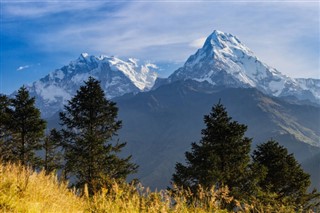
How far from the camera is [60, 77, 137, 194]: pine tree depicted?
96.2 ft

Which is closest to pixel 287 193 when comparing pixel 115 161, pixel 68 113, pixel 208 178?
pixel 208 178

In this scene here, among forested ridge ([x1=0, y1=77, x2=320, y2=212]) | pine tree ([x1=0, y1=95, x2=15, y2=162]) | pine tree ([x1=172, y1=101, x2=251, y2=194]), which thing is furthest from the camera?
pine tree ([x1=0, y1=95, x2=15, y2=162])

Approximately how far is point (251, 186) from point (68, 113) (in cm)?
1791

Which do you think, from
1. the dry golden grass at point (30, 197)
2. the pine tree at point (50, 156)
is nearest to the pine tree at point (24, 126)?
the pine tree at point (50, 156)

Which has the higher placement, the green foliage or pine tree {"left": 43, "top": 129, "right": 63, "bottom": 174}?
the green foliage

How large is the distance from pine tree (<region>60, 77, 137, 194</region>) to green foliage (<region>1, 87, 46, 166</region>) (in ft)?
13.3

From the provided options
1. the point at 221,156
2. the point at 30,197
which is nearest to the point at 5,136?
the point at 221,156

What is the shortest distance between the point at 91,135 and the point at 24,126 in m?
9.96

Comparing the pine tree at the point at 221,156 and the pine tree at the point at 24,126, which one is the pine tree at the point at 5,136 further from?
the pine tree at the point at 221,156

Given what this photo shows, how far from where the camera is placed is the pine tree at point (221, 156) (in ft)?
81.1

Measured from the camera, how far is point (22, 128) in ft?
115

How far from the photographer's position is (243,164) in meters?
26.0

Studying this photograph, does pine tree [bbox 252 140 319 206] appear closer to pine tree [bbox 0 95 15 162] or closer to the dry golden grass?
pine tree [bbox 0 95 15 162]

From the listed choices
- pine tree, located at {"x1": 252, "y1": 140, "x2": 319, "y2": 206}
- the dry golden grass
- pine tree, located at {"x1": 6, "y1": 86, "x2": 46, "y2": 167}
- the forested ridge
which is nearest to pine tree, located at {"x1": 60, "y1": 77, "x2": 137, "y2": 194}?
the forested ridge
